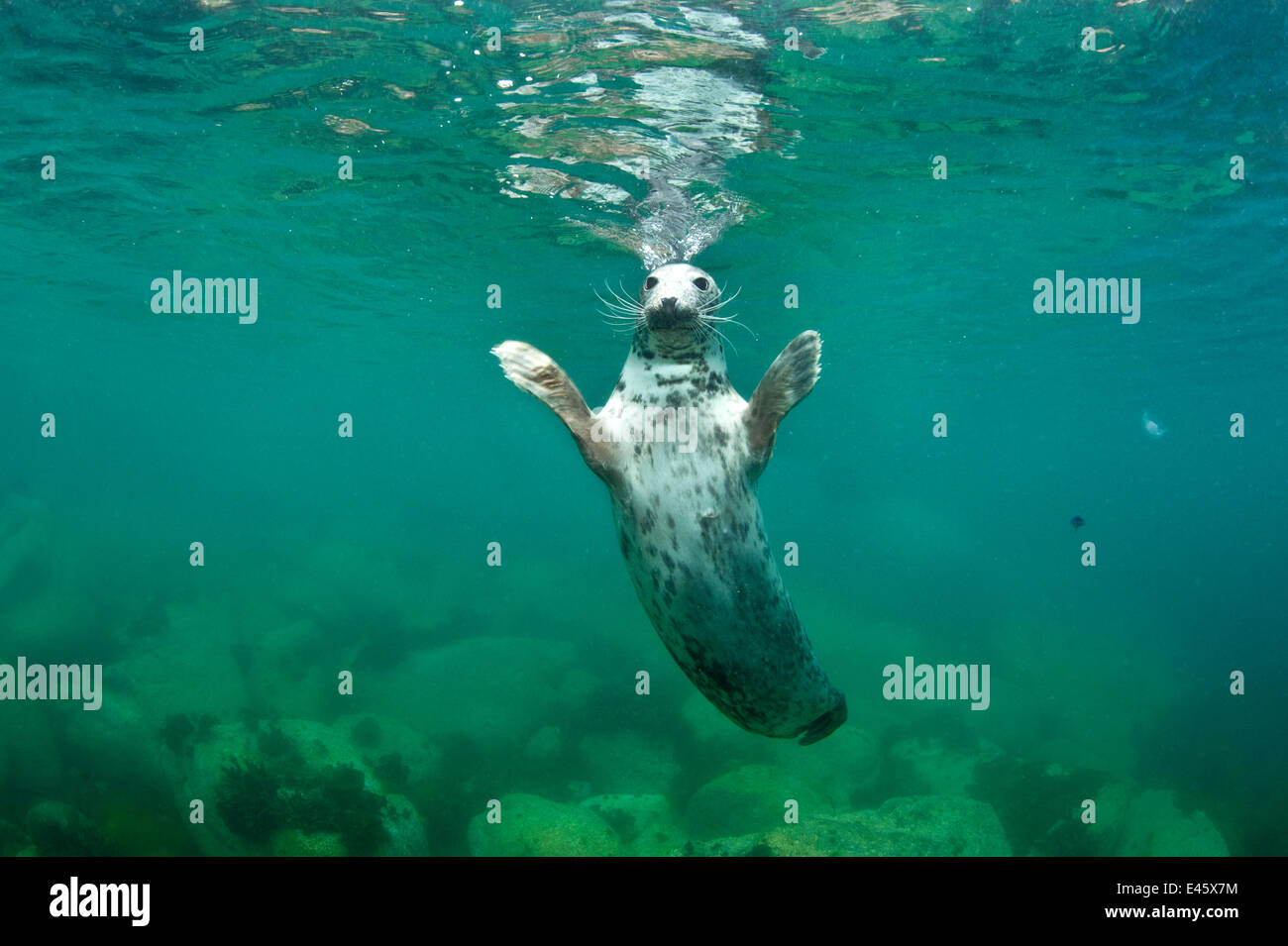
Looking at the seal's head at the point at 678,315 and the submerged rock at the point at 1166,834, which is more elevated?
the seal's head at the point at 678,315

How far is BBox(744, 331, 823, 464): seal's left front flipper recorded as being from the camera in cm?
379

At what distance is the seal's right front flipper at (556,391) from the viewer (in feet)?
12.6

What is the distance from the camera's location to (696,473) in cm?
388

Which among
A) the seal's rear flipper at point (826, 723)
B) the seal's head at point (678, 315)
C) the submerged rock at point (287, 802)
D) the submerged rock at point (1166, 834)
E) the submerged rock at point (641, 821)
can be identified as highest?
the seal's head at point (678, 315)

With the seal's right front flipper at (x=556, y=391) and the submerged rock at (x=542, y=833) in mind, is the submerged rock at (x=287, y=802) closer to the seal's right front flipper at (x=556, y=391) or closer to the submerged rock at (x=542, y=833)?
the submerged rock at (x=542, y=833)

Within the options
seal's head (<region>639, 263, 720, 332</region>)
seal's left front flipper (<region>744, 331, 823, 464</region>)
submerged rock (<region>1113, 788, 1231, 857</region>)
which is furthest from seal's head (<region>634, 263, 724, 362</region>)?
submerged rock (<region>1113, 788, 1231, 857</region>)

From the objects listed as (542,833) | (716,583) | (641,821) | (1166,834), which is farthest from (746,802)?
(716,583)

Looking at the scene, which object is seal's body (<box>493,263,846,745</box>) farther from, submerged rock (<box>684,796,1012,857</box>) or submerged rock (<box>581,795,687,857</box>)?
submerged rock (<box>581,795,687,857</box>)

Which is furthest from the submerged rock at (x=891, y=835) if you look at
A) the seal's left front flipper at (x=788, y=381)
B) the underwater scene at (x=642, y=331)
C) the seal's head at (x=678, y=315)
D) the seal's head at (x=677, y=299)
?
the seal's head at (x=677, y=299)

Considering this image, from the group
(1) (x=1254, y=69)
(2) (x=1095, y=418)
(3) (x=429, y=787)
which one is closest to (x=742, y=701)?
(3) (x=429, y=787)

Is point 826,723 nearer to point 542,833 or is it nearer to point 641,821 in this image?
point 542,833

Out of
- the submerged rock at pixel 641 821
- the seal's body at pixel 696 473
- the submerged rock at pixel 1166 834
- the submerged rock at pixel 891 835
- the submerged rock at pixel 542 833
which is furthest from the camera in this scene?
the submerged rock at pixel 1166 834

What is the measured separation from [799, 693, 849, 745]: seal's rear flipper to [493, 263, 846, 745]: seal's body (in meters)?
0.63
